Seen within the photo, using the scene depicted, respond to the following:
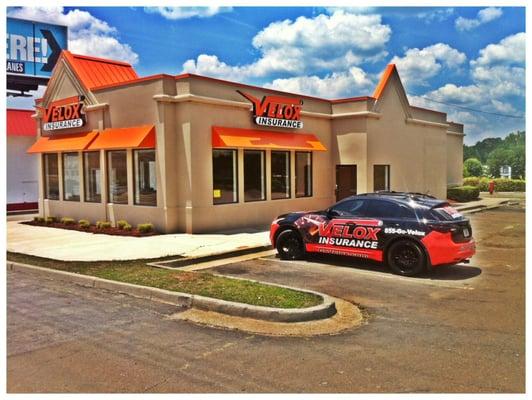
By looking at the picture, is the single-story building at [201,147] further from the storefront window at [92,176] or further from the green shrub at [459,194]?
the green shrub at [459,194]

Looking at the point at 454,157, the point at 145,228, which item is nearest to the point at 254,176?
the point at 145,228

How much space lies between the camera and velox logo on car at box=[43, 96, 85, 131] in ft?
61.8

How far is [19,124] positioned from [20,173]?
2.63 m

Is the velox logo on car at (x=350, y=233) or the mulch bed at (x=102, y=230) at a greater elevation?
the velox logo on car at (x=350, y=233)

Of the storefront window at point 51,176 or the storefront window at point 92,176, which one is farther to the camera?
the storefront window at point 51,176

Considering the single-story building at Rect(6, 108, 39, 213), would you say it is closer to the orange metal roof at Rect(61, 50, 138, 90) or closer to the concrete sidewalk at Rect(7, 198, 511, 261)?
the orange metal roof at Rect(61, 50, 138, 90)

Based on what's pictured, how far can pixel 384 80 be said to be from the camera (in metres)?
22.6

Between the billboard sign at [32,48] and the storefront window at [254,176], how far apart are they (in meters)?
23.4

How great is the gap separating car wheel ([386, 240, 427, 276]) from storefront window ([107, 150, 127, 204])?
10.4m

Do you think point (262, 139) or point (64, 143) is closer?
point (262, 139)

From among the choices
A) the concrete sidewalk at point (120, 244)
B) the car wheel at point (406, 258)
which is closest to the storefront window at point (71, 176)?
the concrete sidewalk at point (120, 244)

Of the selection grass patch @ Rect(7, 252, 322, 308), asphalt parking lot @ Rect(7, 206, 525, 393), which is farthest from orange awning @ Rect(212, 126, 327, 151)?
asphalt parking lot @ Rect(7, 206, 525, 393)

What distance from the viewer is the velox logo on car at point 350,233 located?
10.3 meters

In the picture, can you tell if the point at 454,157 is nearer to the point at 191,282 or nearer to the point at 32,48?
the point at 191,282
